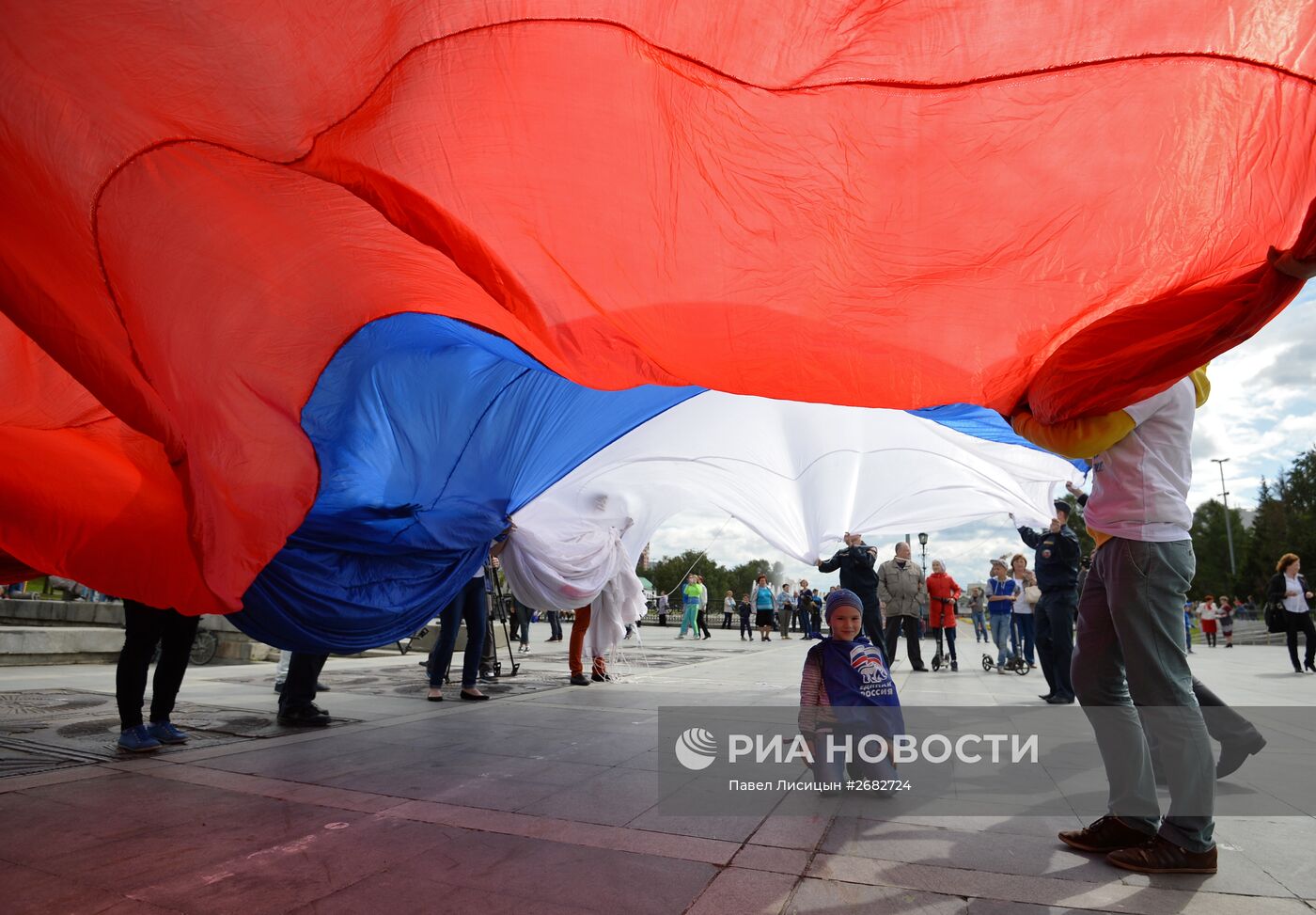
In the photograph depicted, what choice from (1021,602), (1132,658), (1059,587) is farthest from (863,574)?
(1132,658)

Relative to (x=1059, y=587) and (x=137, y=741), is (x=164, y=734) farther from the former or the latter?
(x=1059, y=587)

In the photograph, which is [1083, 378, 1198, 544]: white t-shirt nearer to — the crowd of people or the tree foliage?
the crowd of people

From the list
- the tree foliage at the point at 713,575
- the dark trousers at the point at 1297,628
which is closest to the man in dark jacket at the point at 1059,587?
the dark trousers at the point at 1297,628

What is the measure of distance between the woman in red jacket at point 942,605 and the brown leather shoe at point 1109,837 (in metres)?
8.12

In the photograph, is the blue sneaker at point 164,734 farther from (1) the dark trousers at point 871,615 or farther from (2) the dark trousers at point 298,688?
(1) the dark trousers at point 871,615

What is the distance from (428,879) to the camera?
8.23ft

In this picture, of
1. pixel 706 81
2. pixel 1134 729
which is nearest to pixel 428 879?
pixel 1134 729

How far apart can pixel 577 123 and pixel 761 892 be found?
2432 millimetres

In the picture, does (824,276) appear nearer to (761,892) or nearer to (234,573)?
(761,892)

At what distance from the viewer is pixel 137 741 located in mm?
4336

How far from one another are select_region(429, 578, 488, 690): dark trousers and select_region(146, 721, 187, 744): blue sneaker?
215 centimetres

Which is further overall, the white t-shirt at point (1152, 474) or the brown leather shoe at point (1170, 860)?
the white t-shirt at point (1152, 474)

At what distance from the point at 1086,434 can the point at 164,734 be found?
4.99 m

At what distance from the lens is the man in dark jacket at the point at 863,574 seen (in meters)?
8.45
